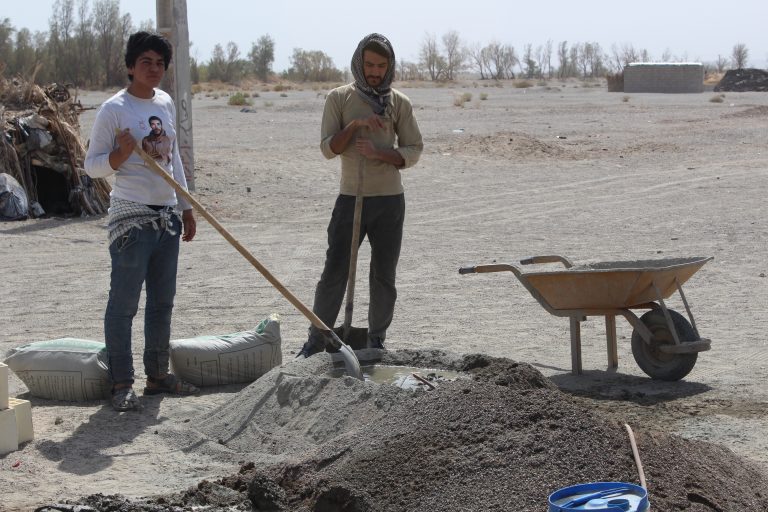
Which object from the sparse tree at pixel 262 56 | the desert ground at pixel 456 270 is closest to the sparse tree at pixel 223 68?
the sparse tree at pixel 262 56

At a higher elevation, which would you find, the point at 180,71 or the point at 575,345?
the point at 180,71

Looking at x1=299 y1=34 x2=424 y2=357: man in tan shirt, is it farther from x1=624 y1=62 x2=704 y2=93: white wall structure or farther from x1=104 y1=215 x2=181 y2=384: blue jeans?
x1=624 y1=62 x2=704 y2=93: white wall structure

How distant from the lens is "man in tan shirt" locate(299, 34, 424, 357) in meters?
6.32

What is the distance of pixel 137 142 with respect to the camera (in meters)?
5.74

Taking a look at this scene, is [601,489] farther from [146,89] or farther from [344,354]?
[146,89]

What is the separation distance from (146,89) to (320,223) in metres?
7.61

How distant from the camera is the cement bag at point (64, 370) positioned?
6281 mm

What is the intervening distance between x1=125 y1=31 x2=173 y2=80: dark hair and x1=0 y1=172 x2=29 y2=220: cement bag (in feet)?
27.6

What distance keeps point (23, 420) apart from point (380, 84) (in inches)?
104

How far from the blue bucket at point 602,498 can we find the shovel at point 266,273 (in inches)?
100

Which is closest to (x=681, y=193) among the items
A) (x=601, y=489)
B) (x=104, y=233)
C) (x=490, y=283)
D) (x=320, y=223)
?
(x=320, y=223)

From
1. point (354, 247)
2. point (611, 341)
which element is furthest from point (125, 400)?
point (611, 341)

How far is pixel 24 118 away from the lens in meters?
14.2

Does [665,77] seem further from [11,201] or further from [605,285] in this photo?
[605,285]
